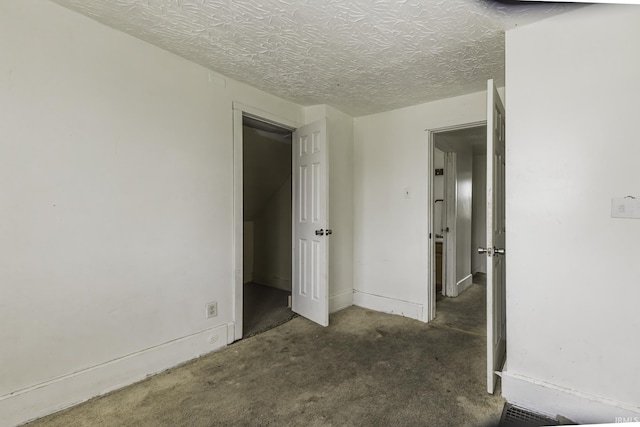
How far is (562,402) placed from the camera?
5.19 ft

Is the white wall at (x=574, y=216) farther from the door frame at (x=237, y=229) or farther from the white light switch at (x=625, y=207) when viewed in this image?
the door frame at (x=237, y=229)

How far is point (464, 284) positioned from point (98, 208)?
4379mm

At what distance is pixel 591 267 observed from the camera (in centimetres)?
153

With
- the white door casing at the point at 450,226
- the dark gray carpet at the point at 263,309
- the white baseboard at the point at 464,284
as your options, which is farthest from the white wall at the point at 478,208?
the dark gray carpet at the point at 263,309

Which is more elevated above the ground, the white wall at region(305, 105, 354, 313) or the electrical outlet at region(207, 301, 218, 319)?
the white wall at region(305, 105, 354, 313)

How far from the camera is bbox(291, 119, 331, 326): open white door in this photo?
279 cm

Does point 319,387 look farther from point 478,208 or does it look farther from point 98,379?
point 478,208

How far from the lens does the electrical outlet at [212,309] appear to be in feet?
7.59

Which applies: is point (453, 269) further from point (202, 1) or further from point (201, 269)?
point (202, 1)

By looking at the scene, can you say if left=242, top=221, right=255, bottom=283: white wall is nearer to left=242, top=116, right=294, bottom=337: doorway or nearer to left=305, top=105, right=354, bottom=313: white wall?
left=242, top=116, right=294, bottom=337: doorway

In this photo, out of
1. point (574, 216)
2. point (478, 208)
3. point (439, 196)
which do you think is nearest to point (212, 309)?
point (574, 216)

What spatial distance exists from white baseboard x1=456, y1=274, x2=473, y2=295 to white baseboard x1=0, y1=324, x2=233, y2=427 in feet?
10.6

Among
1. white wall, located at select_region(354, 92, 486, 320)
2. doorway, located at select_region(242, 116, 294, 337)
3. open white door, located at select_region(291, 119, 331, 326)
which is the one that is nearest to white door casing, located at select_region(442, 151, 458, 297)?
white wall, located at select_region(354, 92, 486, 320)

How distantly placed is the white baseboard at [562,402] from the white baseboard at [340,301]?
175 cm
